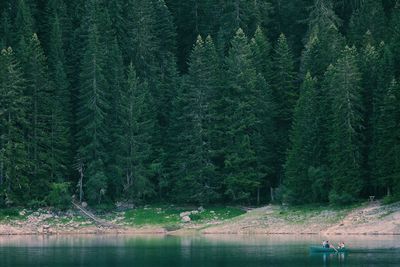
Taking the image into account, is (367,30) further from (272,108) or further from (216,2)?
(216,2)

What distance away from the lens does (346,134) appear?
99.1 metres

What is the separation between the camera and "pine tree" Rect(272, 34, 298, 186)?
113 meters

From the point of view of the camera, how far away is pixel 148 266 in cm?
7056

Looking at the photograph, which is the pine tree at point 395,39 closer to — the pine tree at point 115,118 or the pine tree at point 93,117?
the pine tree at point 115,118

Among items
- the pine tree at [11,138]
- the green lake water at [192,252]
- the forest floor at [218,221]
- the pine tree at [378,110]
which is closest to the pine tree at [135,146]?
the forest floor at [218,221]

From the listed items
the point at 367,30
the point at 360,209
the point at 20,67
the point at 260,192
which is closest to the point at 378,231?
the point at 360,209

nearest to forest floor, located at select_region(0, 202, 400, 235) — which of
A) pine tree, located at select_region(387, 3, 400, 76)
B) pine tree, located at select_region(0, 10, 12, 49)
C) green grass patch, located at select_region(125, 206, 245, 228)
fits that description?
green grass patch, located at select_region(125, 206, 245, 228)

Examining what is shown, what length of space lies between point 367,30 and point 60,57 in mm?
33044

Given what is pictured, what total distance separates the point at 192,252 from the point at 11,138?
34.6 meters

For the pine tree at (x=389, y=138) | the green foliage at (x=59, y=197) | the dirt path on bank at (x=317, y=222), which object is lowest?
the dirt path on bank at (x=317, y=222)

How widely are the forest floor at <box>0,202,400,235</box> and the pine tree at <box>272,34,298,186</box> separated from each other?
30.6 feet

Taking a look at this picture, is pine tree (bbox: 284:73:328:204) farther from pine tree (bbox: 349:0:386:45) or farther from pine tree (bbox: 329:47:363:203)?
pine tree (bbox: 349:0:386:45)

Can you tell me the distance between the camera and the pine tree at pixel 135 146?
11162 cm

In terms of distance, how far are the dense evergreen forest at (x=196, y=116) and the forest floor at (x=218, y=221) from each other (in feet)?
6.45
